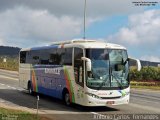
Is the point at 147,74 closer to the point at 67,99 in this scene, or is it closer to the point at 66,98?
the point at 66,98

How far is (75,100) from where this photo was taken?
69.7ft

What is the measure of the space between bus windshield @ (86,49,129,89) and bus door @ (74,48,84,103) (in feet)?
1.61

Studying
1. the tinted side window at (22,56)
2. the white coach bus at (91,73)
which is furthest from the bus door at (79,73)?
the tinted side window at (22,56)

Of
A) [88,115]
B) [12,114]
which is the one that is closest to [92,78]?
[88,115]

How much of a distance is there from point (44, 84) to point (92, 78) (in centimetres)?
653

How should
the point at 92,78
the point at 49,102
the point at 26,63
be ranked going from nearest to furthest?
the point at 92,78
the point at 49,102
the point at 26,63

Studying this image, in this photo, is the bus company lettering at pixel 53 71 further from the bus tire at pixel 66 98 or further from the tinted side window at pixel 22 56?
the tinted side window at pixel 22 56

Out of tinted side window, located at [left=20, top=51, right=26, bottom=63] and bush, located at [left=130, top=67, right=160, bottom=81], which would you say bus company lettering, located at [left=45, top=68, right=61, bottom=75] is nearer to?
tinted side window, located at [left=20, top=51, right=26, bottom=63]

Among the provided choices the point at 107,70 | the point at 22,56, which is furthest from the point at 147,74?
the point at 107,70

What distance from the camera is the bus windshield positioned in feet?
65.7

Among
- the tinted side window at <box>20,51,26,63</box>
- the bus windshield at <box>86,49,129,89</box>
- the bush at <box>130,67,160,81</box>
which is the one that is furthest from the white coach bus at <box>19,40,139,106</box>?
the bush at <box>130,67,160,81</box>

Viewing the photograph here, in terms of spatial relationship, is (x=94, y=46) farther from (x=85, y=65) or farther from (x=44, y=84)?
(x=44, y=84)

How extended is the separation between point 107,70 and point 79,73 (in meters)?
1.38

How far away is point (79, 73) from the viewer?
67.8 ft
